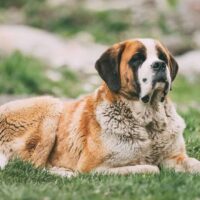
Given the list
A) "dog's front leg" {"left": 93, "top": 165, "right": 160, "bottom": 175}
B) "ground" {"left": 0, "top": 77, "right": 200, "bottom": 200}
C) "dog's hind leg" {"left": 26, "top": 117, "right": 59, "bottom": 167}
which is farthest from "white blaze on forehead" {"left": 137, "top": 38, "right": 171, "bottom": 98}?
"dog's hind leg" {"left": 26, "top": 117, "right": 59, "bottom": 167}

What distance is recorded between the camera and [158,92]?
331 inches

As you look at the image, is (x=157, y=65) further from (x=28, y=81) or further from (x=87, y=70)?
(x=87, y=70)

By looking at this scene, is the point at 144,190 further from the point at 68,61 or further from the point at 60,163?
the point at 68,61

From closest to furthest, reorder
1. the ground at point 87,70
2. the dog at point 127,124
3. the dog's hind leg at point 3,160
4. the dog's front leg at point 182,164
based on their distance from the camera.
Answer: the ground at point 87,70 < the dog at point 127,124 < the dog's front leg at point 182,164 < the dog's hind leg at point 3,160

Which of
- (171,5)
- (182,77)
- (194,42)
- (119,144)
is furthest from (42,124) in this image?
(194,42)

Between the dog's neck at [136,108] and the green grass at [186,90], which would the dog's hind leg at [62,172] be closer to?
the dog's neck at [136,108]

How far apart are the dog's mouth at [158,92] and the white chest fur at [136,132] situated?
0.32 ft

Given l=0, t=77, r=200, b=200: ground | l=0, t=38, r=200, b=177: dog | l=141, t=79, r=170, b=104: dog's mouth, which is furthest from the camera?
l=0, t=38, r=200, b=177: dog

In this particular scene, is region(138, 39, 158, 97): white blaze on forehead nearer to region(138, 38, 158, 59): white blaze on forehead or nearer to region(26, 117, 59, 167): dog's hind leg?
region(138, 38, 158, 59): white blaze on forehead

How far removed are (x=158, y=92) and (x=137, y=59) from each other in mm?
424

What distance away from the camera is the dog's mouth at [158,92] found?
8242 mm

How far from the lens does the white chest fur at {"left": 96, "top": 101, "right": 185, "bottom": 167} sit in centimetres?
842

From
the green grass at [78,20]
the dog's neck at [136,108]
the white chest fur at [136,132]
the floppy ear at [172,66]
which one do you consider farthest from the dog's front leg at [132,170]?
the green grass at [78,20]

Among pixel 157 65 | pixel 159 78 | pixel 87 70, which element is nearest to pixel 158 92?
pixel 159 78
